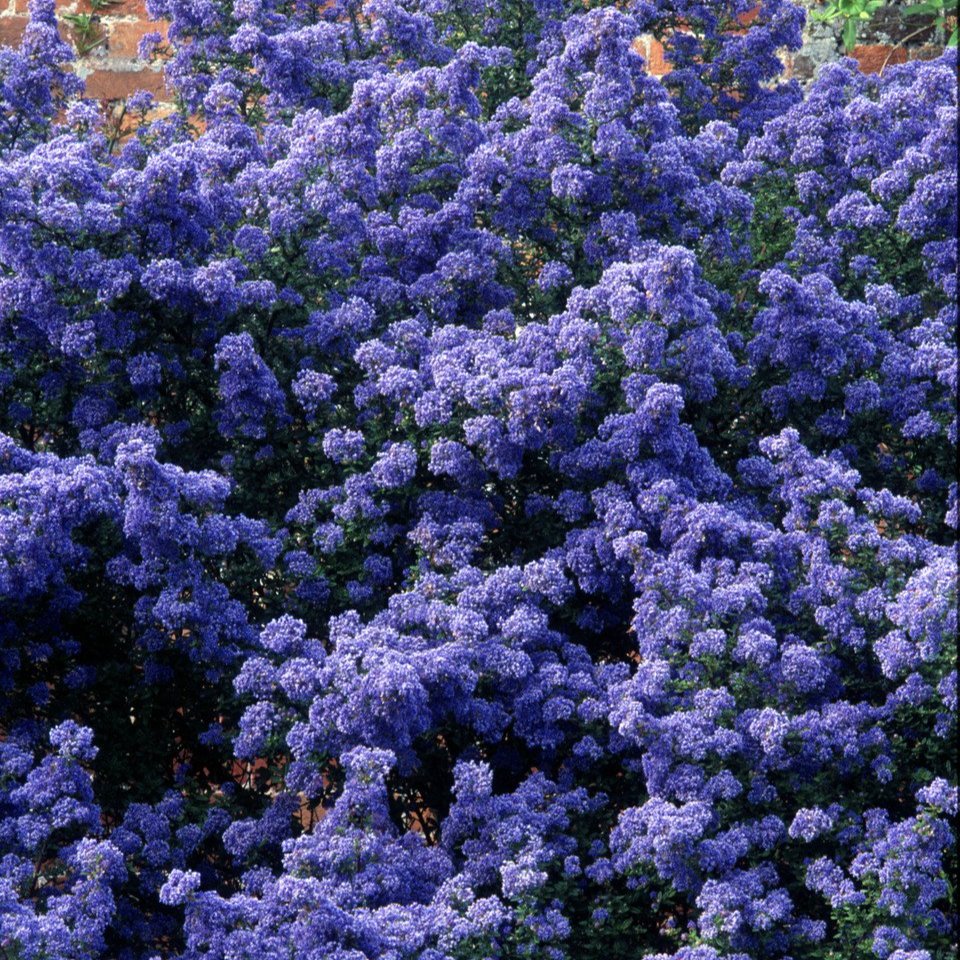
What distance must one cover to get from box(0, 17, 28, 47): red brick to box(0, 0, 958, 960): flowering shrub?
1744 millimetres

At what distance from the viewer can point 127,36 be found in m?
5.85

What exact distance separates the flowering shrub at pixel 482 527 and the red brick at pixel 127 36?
1.64 meters

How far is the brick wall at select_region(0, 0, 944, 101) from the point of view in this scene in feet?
19.2

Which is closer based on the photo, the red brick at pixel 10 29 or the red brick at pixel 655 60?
the red brick at pixel 655 60

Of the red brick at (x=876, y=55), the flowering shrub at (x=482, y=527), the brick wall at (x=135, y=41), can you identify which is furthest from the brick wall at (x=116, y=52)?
the red brick at (x=876, y=55)

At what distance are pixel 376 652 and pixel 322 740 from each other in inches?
7.5

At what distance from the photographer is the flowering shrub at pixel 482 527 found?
2783mm

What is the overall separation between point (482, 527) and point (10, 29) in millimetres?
3530

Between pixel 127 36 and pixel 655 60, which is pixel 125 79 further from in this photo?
pixel 655 60

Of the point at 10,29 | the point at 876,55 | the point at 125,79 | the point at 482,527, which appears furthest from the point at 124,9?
the point at 482,527

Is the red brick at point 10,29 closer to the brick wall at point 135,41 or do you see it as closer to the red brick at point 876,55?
the brick wall at point 135,41

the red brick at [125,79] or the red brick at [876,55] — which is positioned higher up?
the red brick at [125,79]

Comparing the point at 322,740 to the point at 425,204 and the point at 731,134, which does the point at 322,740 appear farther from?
the point at 731,134

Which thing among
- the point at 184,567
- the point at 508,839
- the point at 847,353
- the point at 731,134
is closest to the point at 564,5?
the point at 731,134
